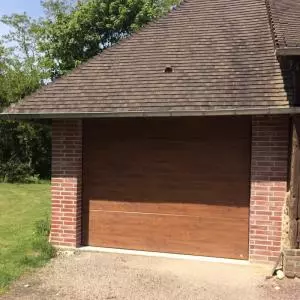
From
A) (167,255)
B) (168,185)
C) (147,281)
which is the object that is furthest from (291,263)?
(168,185)

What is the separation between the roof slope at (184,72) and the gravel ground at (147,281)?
2429 millimetres

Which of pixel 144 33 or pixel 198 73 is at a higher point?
pixel 144 33

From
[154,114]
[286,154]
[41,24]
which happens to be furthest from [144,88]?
[41,24]

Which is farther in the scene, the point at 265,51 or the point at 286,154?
Result: the point at 265,51

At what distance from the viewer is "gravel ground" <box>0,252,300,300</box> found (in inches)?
248

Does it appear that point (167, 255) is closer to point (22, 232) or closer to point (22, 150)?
point (22, 232)

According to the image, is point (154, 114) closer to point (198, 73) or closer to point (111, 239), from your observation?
point (198, 73)

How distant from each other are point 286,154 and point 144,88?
263 centimetres

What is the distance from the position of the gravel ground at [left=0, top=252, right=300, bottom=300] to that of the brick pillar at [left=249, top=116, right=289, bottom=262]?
0.41 meters

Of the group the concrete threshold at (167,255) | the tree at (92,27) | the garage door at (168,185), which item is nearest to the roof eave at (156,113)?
the garage door at (168,185)

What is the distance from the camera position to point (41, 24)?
3588cm

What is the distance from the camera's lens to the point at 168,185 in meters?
8.46

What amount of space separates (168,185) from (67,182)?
5.82ft

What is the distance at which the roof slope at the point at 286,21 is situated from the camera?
24.1 ft
